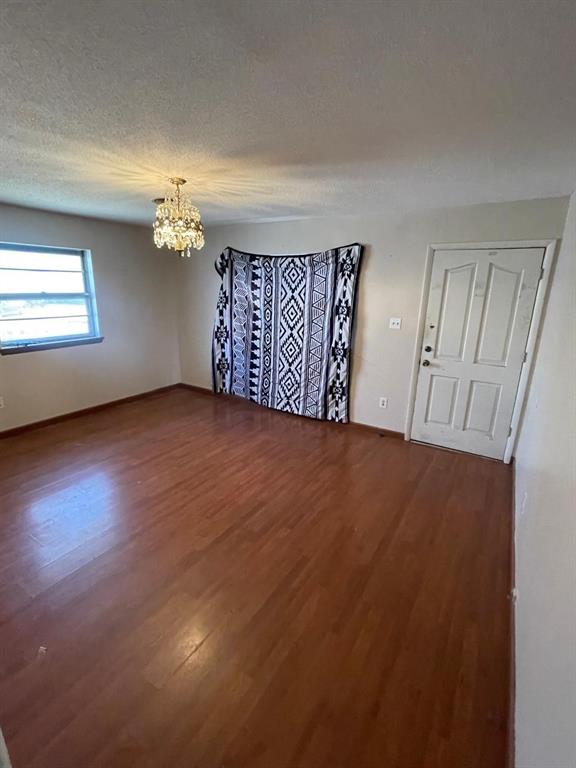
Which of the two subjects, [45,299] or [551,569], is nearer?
[551,569]

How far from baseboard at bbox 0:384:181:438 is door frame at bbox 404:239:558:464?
137 inches

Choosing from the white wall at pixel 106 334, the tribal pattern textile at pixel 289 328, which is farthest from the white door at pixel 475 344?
the white wall at pixel 106 334

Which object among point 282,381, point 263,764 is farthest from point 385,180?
point 263,764

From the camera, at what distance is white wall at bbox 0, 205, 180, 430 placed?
3521 millimetres

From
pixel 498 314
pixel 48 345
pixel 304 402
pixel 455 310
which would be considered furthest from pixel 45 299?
pixel 498 314

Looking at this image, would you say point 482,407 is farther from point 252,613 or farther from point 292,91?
point 292,91

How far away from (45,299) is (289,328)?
2.64 metres

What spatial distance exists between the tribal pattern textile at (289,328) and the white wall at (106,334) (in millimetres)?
899

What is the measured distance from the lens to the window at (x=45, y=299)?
3.43 m

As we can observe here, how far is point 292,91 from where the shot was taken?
49.1 inches

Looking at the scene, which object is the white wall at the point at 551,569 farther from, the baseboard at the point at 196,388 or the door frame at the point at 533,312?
the baseboard at the point at 196,388

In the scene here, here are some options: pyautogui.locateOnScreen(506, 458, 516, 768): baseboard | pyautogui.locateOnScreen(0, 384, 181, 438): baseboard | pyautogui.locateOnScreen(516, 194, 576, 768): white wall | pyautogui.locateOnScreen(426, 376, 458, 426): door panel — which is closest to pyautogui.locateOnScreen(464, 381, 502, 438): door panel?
pyautogui.locateOnScreen(426, 376, 458, 426): door panel

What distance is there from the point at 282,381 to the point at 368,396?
42.4 inches

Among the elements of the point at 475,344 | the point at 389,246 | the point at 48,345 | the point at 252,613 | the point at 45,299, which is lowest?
the point at 252,613
